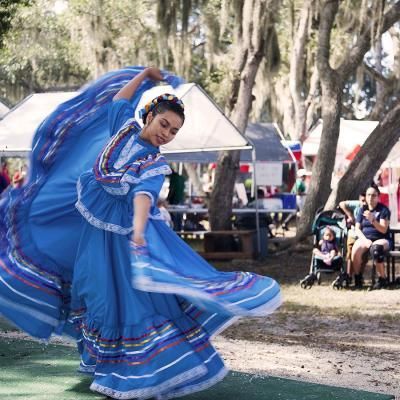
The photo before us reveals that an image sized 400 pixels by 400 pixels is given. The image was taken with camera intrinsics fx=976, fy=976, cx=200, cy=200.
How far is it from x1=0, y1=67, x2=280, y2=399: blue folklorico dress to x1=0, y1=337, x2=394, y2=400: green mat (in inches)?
10.9

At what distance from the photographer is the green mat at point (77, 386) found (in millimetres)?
5312

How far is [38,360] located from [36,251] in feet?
4.24

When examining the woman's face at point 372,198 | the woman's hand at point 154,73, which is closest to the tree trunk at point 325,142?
the woman's face at point 372,198

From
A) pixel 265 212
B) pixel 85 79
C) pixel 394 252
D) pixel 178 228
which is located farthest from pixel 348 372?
pixel 85 79

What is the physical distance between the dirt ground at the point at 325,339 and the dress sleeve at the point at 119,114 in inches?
75.4

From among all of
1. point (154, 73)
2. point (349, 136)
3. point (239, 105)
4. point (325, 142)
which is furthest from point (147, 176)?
point (349, 136)

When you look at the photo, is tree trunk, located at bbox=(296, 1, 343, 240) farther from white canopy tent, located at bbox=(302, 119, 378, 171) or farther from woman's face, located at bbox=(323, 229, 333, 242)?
white canopy tent, located at bbox=(302, 119, 378, 171)

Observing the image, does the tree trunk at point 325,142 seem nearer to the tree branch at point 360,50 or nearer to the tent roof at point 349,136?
the tree branch at point 360,50

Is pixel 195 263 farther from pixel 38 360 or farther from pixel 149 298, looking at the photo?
pixel 38 360

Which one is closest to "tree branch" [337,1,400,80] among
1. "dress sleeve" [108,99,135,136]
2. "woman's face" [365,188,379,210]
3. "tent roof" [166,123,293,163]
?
"woman's face" [365,188,379,210]

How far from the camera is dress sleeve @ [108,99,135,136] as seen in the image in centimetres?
529

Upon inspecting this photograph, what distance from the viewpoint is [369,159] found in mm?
15078

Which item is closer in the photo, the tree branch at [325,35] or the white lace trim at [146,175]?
the white lace trim at [146,175]

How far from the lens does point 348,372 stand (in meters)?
6.36
